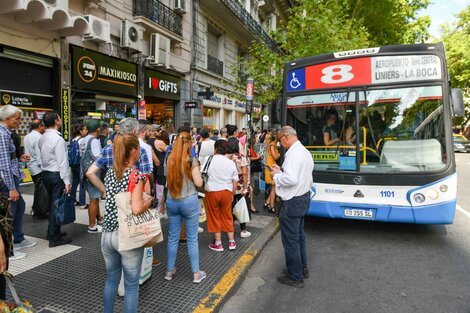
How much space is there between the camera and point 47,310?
9.91 ft

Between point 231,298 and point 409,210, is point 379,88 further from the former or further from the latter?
point 231,298

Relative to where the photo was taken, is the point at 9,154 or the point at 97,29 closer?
the point at 9,154

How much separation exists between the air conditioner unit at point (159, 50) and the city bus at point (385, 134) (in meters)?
9.08

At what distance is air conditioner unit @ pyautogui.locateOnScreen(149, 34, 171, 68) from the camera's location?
523 inches

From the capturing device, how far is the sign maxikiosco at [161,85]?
13.7 meters

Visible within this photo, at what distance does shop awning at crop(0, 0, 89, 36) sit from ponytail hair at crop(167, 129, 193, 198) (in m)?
6.88

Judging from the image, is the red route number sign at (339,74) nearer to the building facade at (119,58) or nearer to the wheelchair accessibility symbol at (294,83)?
the wheelchair accessibility symbol at (294,83)

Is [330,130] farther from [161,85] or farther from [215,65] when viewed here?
[215,65]

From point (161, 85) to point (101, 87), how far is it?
11.8ft

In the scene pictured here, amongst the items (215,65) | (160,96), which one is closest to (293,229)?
(160,96)

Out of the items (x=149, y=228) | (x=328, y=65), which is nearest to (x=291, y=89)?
(x=328, y=65)

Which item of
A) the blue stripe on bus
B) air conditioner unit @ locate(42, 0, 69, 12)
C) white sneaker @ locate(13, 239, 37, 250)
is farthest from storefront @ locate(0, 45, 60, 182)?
the blue stripe on bus

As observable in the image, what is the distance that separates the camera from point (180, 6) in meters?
14.7

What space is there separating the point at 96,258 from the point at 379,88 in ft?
16.1
